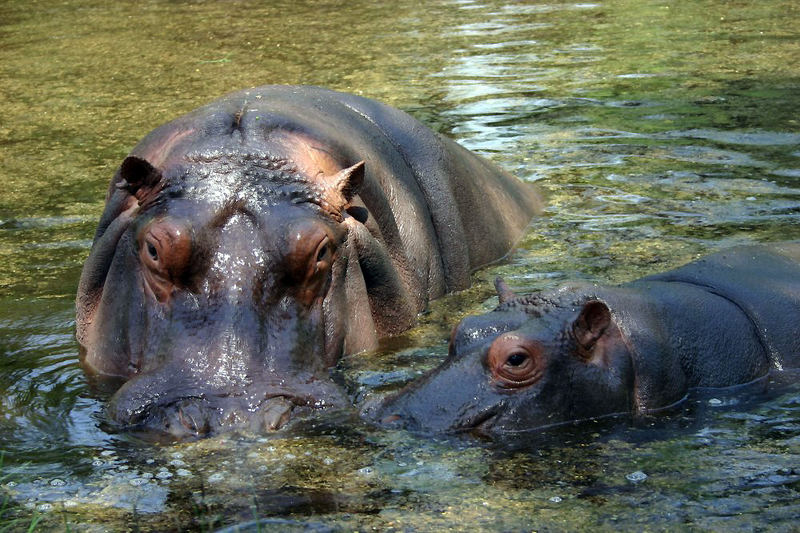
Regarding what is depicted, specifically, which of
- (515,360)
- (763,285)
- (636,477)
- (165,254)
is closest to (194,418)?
(165,254)

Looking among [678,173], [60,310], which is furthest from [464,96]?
[60,310]

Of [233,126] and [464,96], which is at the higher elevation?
[233,126]

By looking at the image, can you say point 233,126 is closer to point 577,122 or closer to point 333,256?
point 333,256

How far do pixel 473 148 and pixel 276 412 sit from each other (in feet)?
15.8

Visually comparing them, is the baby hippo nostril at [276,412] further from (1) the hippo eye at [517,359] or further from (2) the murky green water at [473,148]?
(1) the hippo eye at [517,359]

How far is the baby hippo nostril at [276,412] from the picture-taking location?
454cm

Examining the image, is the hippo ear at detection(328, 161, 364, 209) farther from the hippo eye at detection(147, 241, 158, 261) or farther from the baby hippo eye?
the baby hippo eye

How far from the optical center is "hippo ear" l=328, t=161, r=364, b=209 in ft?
17.9

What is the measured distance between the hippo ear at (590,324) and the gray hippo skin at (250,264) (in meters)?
0.89

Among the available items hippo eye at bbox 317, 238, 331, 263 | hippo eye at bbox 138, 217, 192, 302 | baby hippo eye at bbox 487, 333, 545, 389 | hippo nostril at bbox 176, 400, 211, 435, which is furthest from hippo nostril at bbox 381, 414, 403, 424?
hippo eye at bbox 138, 217, 192, 302

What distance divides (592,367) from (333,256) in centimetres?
124

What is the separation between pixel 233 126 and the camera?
5.72 metres

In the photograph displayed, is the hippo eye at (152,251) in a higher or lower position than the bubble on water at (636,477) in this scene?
higher

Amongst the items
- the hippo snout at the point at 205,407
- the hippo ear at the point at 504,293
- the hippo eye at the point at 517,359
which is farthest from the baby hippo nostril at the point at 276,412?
the hippo ear at the point at 504,293
